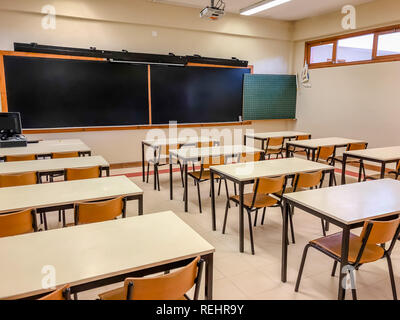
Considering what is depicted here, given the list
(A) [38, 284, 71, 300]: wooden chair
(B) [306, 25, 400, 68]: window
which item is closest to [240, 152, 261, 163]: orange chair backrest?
(A) [38, 284, 71, 300]: wooden chair

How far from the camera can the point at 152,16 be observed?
604 cm

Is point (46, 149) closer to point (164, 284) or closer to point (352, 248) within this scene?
point (164, 284)

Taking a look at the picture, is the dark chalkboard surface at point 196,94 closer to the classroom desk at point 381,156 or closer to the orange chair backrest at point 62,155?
the orange chair backrest at point 62,155

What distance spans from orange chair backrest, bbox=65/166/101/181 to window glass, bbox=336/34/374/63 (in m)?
5.80

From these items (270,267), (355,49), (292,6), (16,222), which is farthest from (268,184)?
(355,49)

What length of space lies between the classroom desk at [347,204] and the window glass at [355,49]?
460 cm

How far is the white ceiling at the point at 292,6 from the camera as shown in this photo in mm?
5988

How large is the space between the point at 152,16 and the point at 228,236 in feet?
15.8

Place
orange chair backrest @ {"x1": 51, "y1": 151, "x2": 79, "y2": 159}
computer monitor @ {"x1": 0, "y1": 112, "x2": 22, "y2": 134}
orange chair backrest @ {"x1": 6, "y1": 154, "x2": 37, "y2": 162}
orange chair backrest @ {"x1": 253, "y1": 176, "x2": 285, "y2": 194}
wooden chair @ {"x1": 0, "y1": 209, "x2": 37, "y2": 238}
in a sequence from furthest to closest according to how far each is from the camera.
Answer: computer monitor @ {"x1": 0, "y1": 112, "x2": 22, "y2": 134}, orange chair backrest @ {"x1": 51, "y1": 151, "x2": 79, "y2": 159}, orange chair backrest @ {"x1": 6, "y1": 154, "x2": 37, "y2": 162}, orange chair backrest @ {"x1": 253, "y1": 176, "x2": 285, "y2": 194}, wooden chair @ {"x1": 0, "y1": 209, "x2": 37, "y2": 238}

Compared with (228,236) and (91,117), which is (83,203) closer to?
(228,236)

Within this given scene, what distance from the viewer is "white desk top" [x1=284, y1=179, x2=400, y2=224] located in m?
1.95

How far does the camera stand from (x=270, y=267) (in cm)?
259

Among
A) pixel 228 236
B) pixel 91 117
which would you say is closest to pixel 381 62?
pixel 228 236

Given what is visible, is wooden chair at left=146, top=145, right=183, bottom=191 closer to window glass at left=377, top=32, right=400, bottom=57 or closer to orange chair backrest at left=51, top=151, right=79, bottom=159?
orange chair backrest at left=51, top=151, right=79, bottom=159
